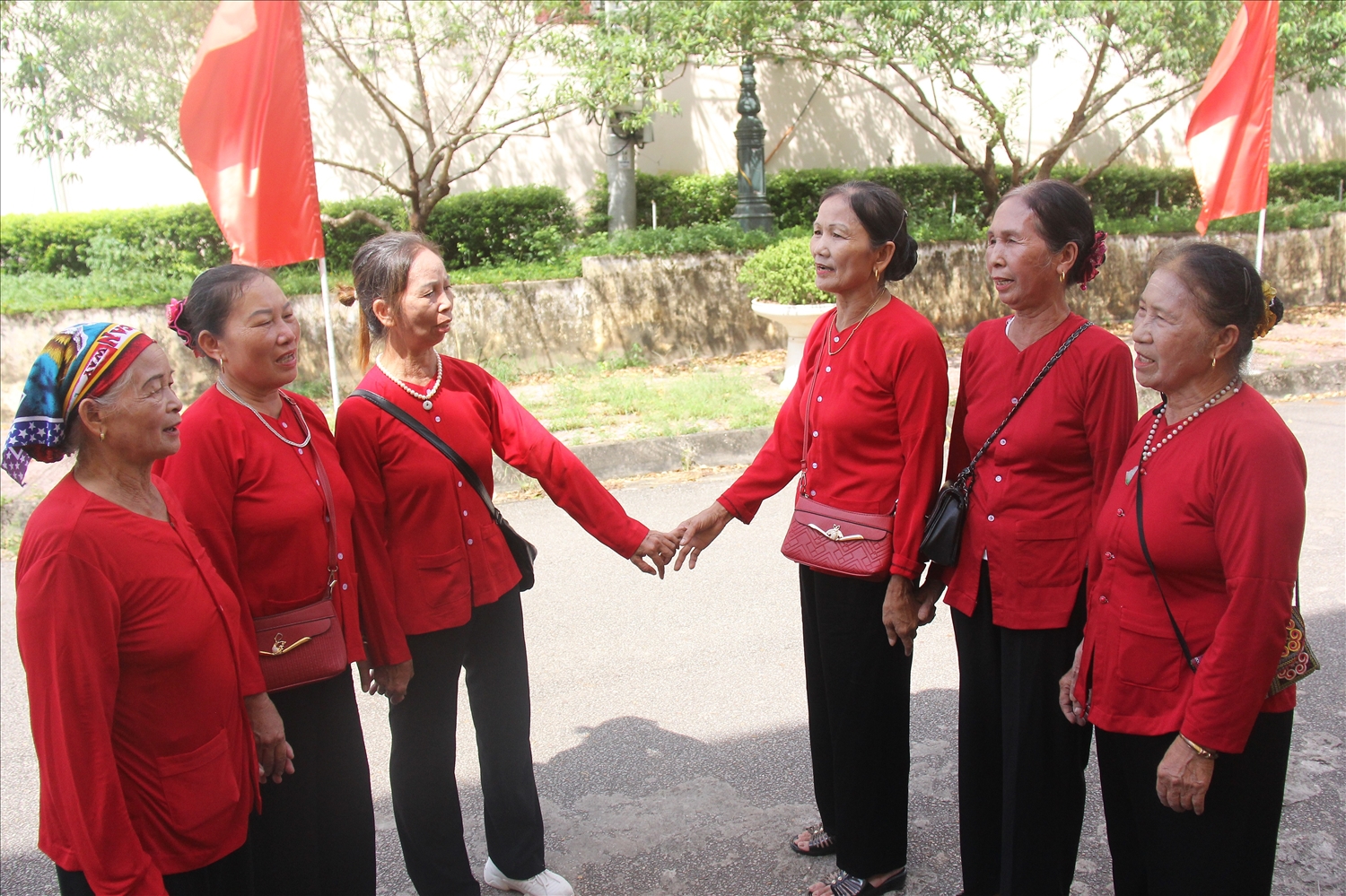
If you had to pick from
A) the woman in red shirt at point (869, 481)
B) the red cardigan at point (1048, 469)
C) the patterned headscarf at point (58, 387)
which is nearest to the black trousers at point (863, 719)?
the woman in red shirt at point (869, 481)

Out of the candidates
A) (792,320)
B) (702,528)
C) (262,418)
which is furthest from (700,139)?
(262,418)

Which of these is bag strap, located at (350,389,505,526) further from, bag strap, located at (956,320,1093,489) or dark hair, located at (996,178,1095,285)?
dark hair, located at (996,178,1095,285)

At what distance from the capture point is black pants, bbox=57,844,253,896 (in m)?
1.97

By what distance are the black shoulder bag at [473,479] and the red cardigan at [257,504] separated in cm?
27

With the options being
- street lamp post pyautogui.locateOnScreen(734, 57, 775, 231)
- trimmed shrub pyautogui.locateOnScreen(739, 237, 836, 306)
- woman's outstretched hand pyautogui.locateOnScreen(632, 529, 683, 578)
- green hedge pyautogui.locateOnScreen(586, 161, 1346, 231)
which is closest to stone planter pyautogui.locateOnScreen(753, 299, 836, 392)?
trimmed shrub pyautogui.locateOnScreen(739, 237, 836, 306)

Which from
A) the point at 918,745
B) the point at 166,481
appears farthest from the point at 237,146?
the point at 918,745

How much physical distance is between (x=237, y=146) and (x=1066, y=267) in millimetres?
5752

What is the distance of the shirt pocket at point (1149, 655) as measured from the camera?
223 centimetres

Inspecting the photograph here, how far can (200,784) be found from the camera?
2.09m

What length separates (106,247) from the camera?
11.3 m

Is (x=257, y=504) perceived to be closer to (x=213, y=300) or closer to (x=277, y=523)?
(x=277, y=523)

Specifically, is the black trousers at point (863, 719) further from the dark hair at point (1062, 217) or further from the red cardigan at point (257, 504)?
the red cardigan at point (257, 504)

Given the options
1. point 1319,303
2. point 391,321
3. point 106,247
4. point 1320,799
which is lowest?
point 1320,799

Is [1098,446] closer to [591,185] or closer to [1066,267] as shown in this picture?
[1066,267]
